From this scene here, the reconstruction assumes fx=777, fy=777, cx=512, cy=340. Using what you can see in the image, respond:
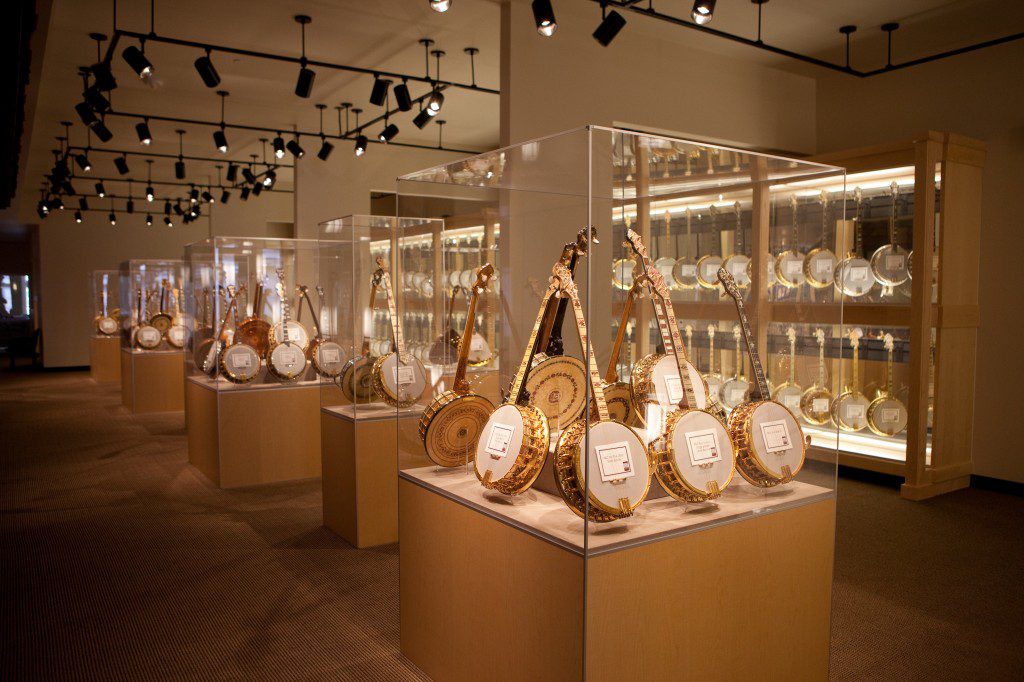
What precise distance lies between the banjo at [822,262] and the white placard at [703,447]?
2.03 ft

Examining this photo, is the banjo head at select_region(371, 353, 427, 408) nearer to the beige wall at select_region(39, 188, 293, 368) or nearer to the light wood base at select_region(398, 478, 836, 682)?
the light wood base at select_region(398, 478, 836, 682)

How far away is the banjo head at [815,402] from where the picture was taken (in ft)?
8.28

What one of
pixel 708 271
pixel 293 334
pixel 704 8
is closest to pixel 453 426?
pixel 708 271

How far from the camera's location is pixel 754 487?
7.91ft

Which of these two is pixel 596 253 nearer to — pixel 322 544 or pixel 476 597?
pixel 476 597

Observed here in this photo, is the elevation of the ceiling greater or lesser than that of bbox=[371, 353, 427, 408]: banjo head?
greater

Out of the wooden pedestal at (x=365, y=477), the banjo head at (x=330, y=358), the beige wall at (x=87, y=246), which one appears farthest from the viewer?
the beige wall at (x=87, y=246)

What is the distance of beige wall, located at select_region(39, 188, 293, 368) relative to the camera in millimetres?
14039

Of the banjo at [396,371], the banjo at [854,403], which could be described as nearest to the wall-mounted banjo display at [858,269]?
the banjo at [854,403]

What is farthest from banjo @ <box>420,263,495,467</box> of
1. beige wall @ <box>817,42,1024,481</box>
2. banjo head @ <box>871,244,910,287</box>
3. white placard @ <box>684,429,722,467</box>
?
beige wall @ <box>817,42,1024,481</box>

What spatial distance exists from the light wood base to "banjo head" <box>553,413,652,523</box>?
0.40 feet

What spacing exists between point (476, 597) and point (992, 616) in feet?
7.79

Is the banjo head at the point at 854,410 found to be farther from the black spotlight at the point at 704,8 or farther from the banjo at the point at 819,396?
the banjo at the point at 819,396

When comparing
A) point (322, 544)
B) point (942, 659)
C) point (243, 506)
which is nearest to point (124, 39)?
point (243, 506)
